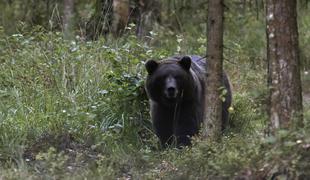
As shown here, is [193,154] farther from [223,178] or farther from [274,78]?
[274,78]

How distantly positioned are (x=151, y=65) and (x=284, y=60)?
281cm

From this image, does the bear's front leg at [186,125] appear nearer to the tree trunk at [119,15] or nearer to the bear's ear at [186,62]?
the bear's ear at [186,62]

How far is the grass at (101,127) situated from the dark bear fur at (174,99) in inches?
10.1

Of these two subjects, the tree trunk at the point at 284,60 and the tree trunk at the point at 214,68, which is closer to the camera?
the tree trunk at the point at 284,60

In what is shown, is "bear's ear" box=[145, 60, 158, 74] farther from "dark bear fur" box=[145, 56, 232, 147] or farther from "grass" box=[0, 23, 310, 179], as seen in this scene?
"grass" box=[0, 23, 310, 179]

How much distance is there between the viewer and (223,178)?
5.72m

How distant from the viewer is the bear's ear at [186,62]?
831cm

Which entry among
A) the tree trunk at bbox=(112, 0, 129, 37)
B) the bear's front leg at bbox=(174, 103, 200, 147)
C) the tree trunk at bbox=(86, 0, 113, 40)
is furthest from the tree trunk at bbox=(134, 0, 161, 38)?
the bear's front leg at bbox=(174, 103, 200, 147)

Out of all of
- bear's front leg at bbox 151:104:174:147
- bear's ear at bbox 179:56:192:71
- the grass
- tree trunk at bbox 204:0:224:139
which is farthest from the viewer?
bear's front leg at bbox 151:104:174:147

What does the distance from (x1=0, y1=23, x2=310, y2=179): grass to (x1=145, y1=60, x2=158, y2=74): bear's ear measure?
1.79 feet

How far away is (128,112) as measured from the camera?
8758mm

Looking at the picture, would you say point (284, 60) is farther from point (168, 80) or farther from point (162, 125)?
point (162, 125)

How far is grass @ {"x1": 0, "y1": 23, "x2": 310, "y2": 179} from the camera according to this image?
5551 millimetres

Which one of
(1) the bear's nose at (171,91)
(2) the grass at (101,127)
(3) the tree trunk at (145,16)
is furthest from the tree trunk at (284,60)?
(3) the tree trunk at (145,16)
